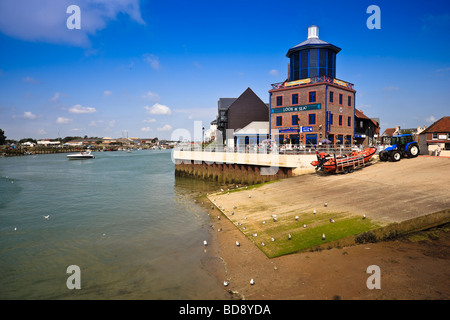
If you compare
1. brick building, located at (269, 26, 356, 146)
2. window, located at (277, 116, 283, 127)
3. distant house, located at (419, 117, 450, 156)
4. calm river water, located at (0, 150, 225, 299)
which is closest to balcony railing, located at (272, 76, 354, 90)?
brick building, located at (269, 26, 356, 146)

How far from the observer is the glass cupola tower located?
3322 centimetres

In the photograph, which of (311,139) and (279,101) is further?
(279,101)

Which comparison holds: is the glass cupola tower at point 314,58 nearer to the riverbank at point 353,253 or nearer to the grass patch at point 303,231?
the riverbank at point 353,253

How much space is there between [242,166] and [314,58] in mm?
18635

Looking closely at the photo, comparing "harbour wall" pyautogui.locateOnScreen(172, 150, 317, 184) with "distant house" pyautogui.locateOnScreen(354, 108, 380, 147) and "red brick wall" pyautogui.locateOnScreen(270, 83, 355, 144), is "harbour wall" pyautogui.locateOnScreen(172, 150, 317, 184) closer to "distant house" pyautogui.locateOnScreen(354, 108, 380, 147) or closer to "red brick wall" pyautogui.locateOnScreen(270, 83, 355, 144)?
"red brick wall" pyautogui.locateOnScreen(270, 83, 355, 144)

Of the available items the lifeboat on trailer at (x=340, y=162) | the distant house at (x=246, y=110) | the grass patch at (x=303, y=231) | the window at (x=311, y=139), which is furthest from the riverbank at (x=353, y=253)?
the distant house at (x=246, y=110)

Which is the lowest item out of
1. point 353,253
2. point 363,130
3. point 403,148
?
point 353,253

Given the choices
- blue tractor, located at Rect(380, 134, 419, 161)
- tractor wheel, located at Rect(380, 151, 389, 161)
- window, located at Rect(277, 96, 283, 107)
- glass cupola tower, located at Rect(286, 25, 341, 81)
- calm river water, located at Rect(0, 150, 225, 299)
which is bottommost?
calm river water, located at Rect(0, 150, 225, 299)

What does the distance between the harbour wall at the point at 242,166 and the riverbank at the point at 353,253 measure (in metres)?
5.65

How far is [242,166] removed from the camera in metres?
27.7

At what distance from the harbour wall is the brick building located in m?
9.48

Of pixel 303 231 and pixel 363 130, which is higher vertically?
pixel 363 130

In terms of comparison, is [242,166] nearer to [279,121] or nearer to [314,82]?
[279,121]

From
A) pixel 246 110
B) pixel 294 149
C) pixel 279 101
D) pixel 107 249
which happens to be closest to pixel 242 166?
pixel 294 149
